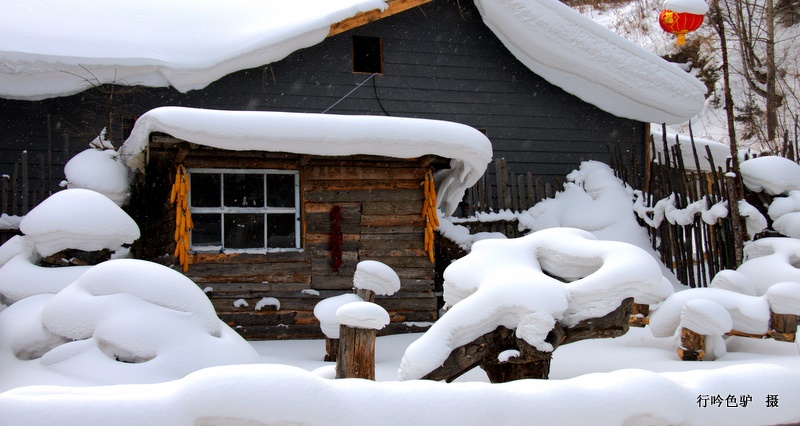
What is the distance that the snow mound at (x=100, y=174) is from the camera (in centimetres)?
928

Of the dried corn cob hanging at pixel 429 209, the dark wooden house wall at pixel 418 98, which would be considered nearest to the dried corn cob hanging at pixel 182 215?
the dried corn cob hanging at pixel 429 209

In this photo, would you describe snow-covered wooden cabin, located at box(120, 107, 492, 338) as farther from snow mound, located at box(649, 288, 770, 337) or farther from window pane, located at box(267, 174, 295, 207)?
snow mound, located at box(649, 288, 770, 337)

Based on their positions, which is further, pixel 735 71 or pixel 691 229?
pixel 735 71

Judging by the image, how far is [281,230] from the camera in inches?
376

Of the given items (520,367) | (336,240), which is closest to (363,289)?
(336,240)

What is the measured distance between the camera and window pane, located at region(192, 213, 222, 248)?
9.27 metres

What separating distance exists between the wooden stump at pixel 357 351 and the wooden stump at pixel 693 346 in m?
3.76

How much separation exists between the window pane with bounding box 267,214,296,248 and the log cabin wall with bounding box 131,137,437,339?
0.21 metres

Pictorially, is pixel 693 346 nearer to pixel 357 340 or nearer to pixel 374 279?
pixel 374 279

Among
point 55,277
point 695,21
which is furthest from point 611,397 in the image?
point 695,21

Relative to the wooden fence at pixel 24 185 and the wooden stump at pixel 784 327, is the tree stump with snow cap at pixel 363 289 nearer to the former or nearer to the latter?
the wooden stump at pixel 784 327

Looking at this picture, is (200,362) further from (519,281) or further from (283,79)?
(283,79)

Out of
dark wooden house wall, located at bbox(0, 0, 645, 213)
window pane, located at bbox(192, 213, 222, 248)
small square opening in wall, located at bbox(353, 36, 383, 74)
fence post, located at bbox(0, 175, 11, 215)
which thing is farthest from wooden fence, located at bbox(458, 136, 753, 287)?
fence post, located at bbox(0, 175, 11, 215)

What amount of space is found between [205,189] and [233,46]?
3.46 metres
